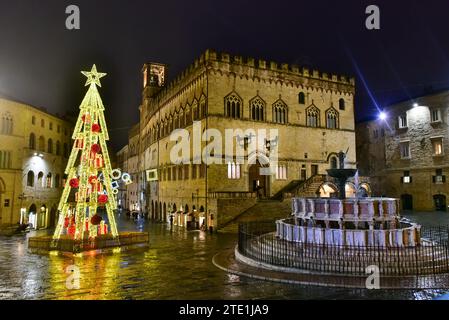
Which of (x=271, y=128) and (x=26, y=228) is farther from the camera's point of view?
(x=271, y=128)

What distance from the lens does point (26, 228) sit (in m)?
29.6

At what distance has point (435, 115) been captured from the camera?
4022cm

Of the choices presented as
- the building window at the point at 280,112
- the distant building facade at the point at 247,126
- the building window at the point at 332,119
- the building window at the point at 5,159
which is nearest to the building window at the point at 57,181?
the building window at the point at 5,159

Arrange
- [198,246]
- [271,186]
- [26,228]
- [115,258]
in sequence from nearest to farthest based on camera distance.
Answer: [115,258]
[198,246]
[26,228]
[271,186]

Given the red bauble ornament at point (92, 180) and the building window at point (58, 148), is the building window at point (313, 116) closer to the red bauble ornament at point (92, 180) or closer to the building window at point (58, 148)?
the red bauble ornament at point (92, 180)

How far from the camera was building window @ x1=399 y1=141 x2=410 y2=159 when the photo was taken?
43.4m

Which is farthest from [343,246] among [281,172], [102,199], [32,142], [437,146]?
[437,146]

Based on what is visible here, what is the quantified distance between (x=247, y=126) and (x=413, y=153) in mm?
23765

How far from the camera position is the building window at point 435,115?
3975 centimetres

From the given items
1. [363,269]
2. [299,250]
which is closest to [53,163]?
[299,250]

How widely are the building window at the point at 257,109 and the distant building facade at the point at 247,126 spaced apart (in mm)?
105

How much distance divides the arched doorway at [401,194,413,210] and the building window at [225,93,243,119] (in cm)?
2644
